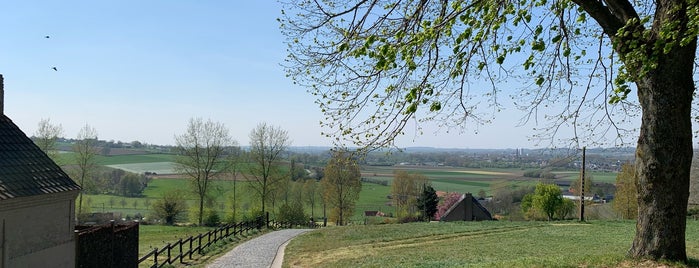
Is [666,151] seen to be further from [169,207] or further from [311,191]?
[311,191]

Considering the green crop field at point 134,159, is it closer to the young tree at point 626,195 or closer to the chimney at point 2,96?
the young tree at point 626,195

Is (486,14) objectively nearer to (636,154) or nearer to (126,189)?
(636,154)

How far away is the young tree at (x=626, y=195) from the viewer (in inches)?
1537

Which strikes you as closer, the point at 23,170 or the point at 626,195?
the point at 23,170

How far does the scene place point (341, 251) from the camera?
18500mm

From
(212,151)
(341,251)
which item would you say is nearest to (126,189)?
(212,151)

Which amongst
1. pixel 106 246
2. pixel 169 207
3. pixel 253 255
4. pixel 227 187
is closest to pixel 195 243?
pixel 253 255

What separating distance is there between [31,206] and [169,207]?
35564 millimetres

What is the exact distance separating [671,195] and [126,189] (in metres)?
67.6

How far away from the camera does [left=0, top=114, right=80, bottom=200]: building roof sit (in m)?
11.0

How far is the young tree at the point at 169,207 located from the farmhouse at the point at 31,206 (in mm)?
33303

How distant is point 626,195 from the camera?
39.9 m

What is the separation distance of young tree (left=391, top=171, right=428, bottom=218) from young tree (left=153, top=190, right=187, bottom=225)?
24.2 meters

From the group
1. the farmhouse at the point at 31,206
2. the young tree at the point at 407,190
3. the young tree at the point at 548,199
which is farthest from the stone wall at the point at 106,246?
the young tree at the point at 407,190
